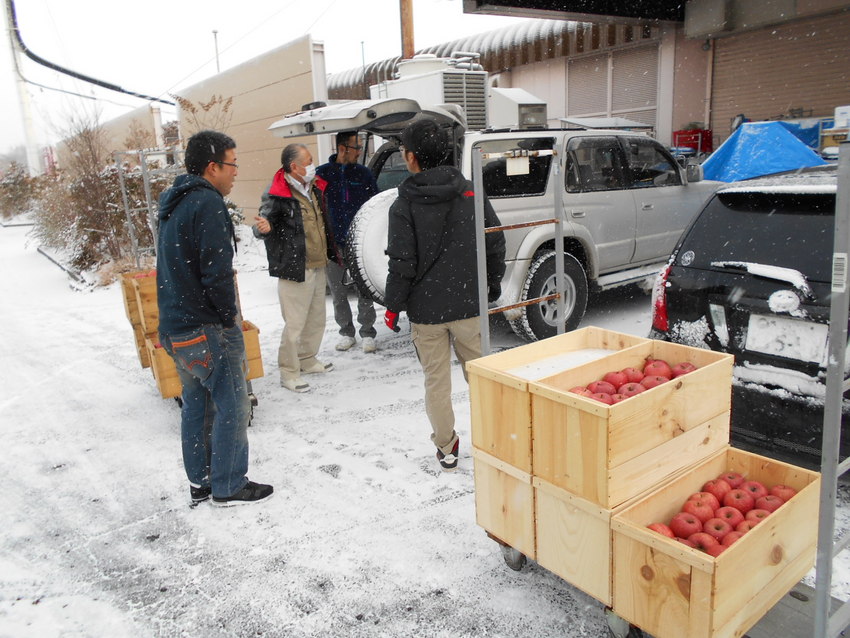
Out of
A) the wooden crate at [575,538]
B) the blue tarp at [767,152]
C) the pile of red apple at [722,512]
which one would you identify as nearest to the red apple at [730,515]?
the pile of red apple at [722,512]

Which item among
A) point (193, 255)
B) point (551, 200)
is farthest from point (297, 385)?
point (551, 200)

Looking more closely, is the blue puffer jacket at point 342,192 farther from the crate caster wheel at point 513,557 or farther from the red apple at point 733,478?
the red apple at point 733,478

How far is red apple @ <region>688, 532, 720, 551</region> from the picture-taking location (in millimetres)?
2305

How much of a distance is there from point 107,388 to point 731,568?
5650 millimetres

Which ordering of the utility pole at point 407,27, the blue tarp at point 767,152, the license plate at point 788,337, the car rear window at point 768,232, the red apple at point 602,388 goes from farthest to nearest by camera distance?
the utility pole at point 407,27
the blue tarp at point 767,152
the car rear window at point 768,232
the license plate at point 788,337
the red apple at point 602,388

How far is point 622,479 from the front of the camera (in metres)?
2.41

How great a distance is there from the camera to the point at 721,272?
11.8 ft

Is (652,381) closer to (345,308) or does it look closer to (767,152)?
(345,308)

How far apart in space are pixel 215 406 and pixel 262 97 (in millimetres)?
12175

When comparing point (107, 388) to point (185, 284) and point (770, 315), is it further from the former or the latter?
point (770, 315)

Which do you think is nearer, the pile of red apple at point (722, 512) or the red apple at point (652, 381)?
the pile of red apple at point (722, 512)

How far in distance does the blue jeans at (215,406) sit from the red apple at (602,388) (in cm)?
205

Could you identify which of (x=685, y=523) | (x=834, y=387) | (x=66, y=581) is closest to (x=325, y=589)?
(x=66, y=581)

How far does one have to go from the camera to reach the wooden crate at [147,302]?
529 centimetres
